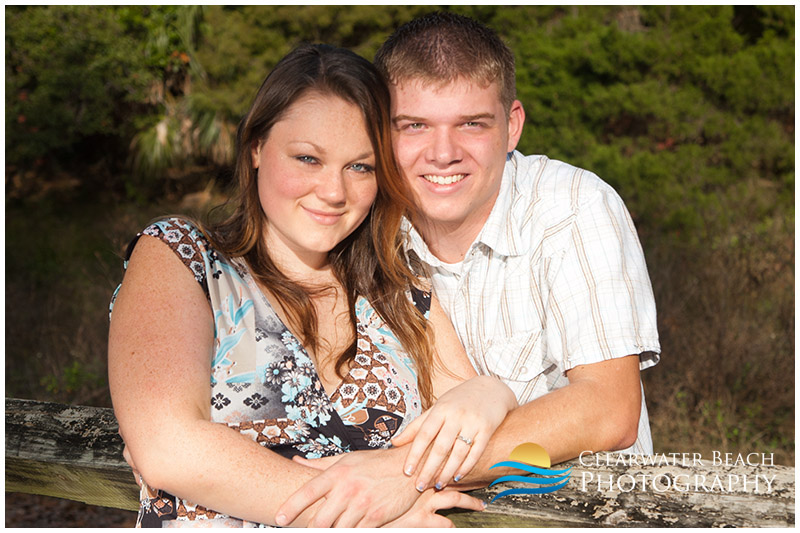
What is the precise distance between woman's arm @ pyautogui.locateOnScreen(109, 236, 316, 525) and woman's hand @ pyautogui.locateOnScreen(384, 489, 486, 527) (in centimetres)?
26

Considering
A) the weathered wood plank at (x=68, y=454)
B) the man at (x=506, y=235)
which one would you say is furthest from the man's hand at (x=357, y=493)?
the man at (x=506, y=235)

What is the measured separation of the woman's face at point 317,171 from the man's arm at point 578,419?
2.37 ft

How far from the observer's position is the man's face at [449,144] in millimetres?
2414

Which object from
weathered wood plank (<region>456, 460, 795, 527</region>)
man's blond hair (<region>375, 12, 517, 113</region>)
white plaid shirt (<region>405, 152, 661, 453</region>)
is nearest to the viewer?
weathered wood plank (<region>456, 460, 795, 527</region>)

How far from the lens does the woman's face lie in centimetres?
201

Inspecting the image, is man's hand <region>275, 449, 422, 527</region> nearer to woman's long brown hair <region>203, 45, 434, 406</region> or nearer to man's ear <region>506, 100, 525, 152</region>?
woman's long brown hair <region>203, 45, 434, 406</region>

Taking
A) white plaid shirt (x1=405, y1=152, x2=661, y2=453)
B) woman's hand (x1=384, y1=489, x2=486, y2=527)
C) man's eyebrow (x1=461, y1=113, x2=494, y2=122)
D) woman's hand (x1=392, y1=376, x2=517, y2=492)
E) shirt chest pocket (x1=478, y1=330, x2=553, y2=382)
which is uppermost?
man's eyebrow (x1=461, y1=113, x2=494, y2=122)

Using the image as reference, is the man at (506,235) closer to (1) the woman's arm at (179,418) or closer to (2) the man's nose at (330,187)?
(2) the man's nose at (330,187)

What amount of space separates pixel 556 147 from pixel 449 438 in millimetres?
7067

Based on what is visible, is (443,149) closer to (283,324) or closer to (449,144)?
(449,144)

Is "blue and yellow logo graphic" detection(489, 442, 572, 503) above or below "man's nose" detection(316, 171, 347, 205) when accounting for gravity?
below

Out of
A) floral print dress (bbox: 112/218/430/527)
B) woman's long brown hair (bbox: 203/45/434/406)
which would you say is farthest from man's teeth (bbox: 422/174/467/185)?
floral print dress (bbox: 112/218/430/527)

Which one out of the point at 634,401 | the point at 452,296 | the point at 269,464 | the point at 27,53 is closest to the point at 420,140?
the point at 452,296

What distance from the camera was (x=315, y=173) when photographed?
201cm
